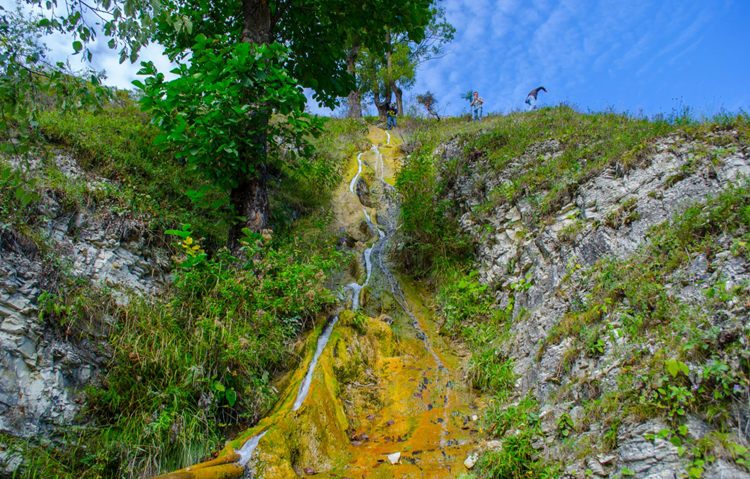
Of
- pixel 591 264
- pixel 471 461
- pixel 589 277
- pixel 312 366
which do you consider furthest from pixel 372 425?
pixel 591 264

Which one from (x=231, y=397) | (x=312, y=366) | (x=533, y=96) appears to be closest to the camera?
(x=231, y=397)

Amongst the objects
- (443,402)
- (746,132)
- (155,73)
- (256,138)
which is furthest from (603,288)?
(155,73)

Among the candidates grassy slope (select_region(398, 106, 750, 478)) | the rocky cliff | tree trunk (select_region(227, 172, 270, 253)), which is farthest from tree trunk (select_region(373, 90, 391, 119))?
the rocky cliff

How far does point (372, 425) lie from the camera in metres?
4.29

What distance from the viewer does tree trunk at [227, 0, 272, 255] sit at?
18.6ft

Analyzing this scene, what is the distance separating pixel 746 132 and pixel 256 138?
20.7ft

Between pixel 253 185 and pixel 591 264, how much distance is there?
4.95 metres

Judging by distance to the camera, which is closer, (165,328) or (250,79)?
(165,328)

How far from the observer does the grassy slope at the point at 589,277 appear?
8.66 ft

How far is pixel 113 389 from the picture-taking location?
3590mm

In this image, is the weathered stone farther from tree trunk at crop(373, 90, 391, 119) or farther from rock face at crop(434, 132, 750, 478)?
tree trunk at crop(373, 90, 391, 119)

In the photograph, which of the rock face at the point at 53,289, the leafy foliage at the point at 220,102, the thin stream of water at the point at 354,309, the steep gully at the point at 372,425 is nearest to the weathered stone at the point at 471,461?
the steep gully at the point at 372,425

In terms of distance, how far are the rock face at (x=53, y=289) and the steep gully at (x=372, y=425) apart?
143cm

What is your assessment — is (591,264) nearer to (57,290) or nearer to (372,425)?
(372,425)
